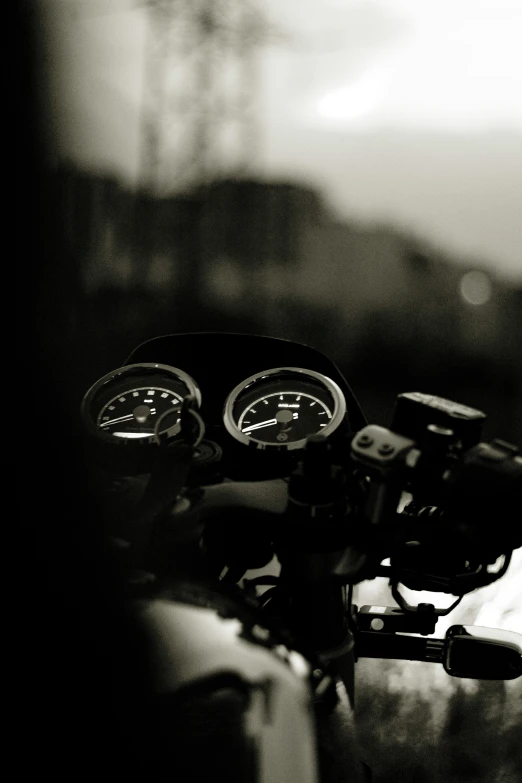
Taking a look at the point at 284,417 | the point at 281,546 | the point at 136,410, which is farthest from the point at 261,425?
the point at 281,546

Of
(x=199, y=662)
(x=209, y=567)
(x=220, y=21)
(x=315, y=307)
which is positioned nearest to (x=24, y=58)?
(x=199, y=662)

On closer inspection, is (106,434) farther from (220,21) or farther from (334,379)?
(220,21)

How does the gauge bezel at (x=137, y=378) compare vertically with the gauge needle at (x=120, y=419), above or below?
above

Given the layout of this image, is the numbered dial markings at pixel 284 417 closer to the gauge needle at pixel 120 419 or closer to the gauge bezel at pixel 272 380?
the gauge bezel at pixel 272 380

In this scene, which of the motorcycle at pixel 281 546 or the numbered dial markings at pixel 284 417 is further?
the numbered dial markings at pixel 284 417

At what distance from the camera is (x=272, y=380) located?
1.36 metres

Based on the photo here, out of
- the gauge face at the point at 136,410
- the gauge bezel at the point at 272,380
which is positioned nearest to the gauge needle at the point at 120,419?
the gauge face at the point at 136,410

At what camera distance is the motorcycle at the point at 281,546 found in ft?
1.79

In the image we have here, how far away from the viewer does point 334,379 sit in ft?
4.46

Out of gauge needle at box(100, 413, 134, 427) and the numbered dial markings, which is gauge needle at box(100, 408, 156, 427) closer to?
gauge needle at box(100, 413, 134, 427)

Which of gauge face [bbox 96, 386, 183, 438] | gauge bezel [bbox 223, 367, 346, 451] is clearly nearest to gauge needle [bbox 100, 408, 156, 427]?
gauge face [bbox 96, 386, 183, 438]

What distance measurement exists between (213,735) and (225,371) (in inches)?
37.2

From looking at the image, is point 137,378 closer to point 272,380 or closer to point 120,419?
point 120,419

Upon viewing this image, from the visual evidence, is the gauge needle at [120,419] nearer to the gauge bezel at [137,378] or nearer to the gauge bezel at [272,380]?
the gauge bezel at [137,378]
